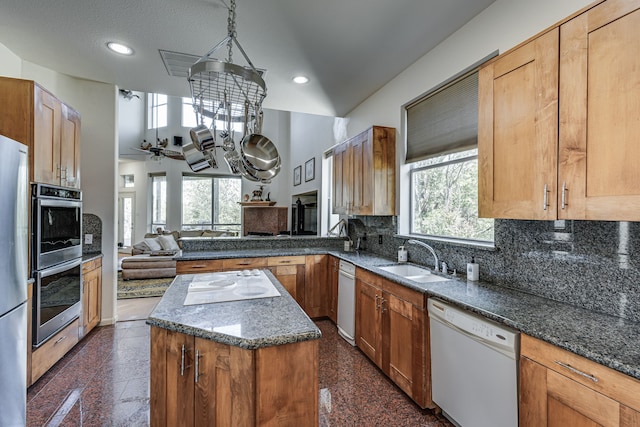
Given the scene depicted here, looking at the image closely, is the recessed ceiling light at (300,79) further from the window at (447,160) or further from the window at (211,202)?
the window at (211,202)

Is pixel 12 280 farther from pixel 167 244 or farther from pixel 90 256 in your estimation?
pixel 167 244

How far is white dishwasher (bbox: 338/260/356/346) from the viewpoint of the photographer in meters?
2.97

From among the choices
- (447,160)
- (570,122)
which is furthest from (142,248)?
(570,122)

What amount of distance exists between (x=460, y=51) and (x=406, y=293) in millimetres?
1967

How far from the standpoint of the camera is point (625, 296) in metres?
1.38

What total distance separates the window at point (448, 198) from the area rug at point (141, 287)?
4277 millimetres

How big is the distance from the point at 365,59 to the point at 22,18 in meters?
2.83

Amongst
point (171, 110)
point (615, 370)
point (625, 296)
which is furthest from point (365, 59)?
point (171, 110)

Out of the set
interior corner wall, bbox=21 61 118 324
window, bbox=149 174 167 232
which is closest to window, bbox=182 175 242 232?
window, bbox=149 174 167 232

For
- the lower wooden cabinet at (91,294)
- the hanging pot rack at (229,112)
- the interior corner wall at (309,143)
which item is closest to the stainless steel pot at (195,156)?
the hanging pot rack at (229,112)

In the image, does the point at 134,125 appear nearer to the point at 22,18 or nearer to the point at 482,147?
the point at 22,18

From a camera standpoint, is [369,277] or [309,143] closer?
[369,277]

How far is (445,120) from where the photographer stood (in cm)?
259

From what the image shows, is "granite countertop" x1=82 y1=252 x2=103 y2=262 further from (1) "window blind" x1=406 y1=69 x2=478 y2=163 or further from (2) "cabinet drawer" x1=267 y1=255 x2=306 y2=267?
(1) "window blind" x1=406 y1=69 x2=478 y2=163
